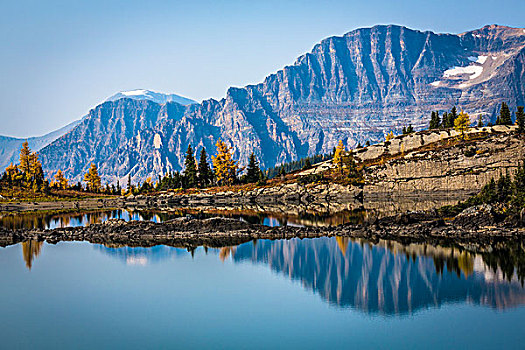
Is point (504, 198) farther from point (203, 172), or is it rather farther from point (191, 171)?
point (191, 171)

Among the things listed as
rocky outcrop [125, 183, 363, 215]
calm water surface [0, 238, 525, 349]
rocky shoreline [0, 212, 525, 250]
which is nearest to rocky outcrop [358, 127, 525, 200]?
rocky outcrop [125, 183, 363, 215]

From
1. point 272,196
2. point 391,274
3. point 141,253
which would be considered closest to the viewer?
point 391,274

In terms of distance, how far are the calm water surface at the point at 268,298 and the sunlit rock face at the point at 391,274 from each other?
9 centimetres

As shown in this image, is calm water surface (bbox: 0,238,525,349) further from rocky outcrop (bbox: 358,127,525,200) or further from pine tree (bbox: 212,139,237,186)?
pine tree (bbox: 212,139,237,186)

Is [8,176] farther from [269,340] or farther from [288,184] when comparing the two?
[269,340]

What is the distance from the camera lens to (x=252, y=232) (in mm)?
55594

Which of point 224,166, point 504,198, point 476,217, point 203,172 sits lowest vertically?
point 476,217

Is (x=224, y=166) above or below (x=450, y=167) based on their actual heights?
above

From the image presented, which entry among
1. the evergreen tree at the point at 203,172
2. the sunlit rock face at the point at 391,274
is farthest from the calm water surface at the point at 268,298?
the evergreen tree at the point at 203,172

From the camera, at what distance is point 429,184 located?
113438 millimetres

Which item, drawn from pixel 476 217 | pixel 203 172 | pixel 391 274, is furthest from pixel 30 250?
pixel 203 172

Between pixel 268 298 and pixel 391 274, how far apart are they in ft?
35.5

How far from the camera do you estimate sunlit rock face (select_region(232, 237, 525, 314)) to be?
29.0 m

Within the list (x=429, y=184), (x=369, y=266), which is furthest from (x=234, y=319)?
(x=429, y=184)
